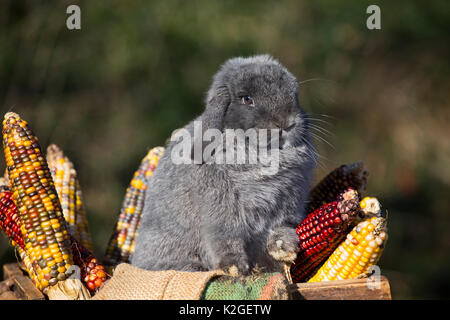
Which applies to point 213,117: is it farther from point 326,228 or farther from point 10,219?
point 10,219

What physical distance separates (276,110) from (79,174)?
3.42 meters

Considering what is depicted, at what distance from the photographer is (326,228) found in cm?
175

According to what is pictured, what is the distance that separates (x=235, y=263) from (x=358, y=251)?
1.63 feet

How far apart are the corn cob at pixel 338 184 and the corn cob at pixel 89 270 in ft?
3.28

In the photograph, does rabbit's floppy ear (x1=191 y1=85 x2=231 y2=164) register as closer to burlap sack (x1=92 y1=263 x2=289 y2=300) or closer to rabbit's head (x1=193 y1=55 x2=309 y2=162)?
rabbit's head (x1=193 y1=55 x2=309 y2=162)

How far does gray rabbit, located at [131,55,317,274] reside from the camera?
1718 millimetres

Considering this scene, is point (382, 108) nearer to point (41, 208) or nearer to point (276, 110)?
point (276, 110)

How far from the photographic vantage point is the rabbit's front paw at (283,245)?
69.3 inches

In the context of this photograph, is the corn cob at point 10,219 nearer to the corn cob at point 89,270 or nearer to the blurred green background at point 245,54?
the corn cob at point 89,270

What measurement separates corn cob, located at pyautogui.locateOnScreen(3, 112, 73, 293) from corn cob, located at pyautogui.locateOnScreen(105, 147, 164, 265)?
22.2 inches

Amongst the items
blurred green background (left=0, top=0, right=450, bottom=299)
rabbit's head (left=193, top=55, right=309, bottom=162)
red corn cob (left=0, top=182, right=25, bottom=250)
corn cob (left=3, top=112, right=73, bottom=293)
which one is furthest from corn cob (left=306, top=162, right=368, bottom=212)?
blurred green background (left=0, top=0, right=450, bottom=299)

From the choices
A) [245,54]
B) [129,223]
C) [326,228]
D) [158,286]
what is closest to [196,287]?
[158,286]

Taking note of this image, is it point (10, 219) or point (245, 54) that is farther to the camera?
point (245, 54)
